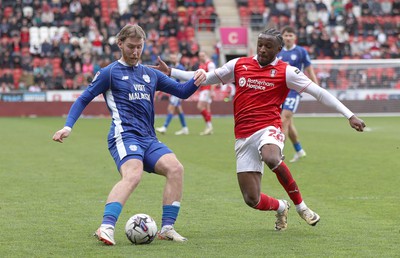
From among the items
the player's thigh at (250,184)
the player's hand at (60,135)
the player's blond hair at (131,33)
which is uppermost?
the player's blond hair at (131,33)

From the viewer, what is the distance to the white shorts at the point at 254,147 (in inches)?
340

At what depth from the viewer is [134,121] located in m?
8.25

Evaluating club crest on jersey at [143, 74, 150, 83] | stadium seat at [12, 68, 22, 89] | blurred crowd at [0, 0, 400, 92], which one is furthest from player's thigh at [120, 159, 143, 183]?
stadium seat at [12, 68, 22, 89]

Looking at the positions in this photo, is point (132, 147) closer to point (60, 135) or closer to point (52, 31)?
point (60, 135)

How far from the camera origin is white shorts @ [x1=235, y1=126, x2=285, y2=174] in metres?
8.62

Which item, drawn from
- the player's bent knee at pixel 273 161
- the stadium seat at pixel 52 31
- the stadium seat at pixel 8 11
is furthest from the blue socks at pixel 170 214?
the stadium seat at pixel 8 11

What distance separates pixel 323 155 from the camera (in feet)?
59.0

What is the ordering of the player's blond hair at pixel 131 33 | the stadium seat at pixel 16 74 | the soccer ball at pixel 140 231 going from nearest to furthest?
the soccer ball at pixel 140 231, the player's blond hair at pixel 131 33, the stadium seat at pixel 16 74

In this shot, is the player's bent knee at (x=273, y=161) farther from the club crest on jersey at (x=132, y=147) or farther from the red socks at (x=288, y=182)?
the club crest on jersey at (x=132, y=147)

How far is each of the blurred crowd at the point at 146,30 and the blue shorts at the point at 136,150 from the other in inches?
1114

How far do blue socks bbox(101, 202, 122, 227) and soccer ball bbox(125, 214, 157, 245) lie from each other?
0.18 m

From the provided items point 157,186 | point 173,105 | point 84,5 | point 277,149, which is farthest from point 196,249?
point 84,5

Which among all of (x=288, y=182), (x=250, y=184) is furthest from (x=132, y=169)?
(x=288, y=182)

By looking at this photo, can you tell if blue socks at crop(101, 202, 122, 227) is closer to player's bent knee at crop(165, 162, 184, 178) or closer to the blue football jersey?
player's bent knee at crop(165, 162, 184, 178)
